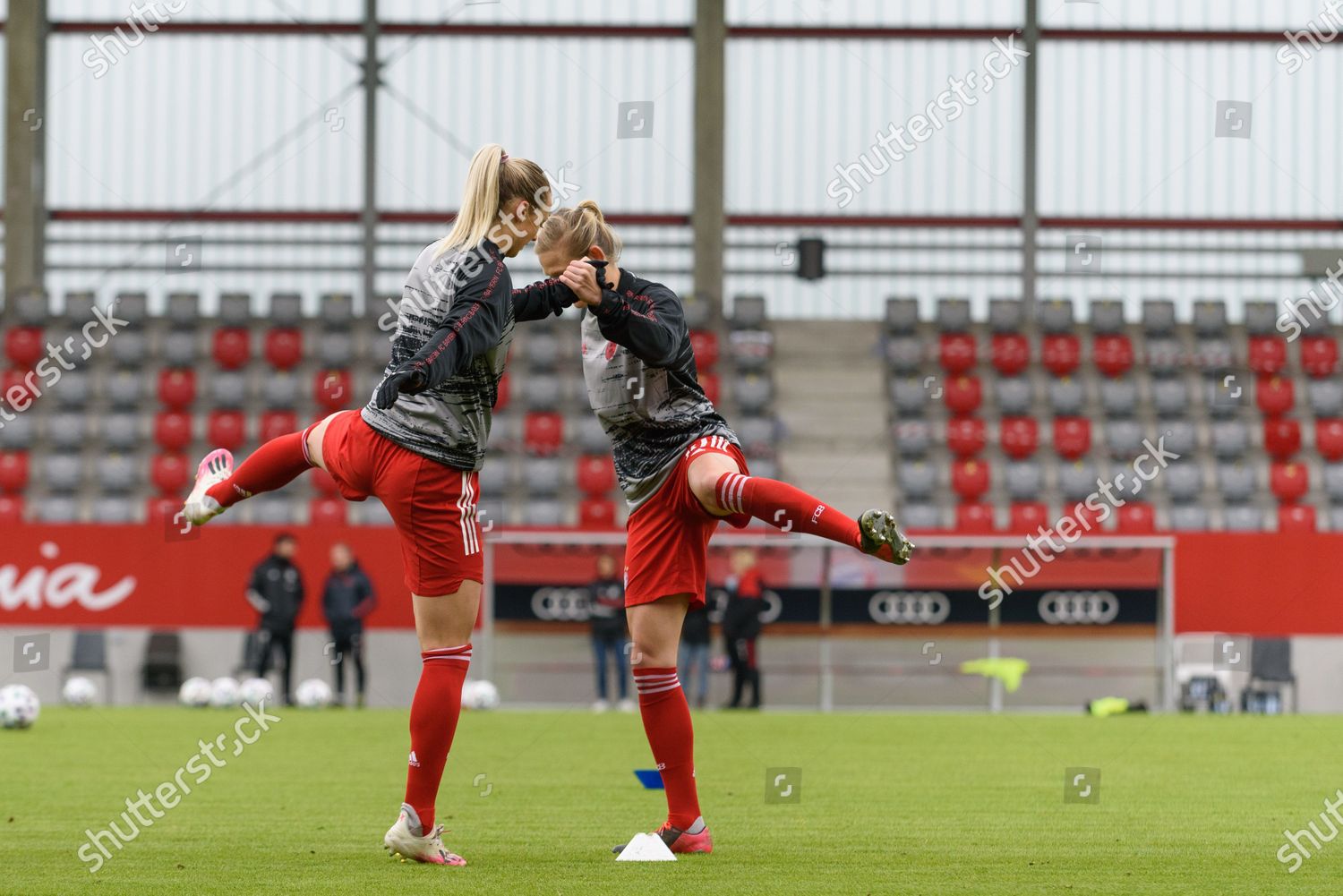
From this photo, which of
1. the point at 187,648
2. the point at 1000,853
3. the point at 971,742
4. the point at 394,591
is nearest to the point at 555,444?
the point at 394,591

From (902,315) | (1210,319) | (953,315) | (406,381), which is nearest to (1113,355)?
(1210,319)

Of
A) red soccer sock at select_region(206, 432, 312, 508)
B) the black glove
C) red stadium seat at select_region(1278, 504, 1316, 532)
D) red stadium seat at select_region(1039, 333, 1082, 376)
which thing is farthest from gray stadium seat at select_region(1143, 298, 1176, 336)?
the black glove

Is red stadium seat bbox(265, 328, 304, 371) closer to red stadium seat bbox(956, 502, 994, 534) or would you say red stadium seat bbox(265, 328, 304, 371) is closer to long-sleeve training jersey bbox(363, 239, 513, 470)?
red stadium seat bbox(956, 502, 994, 534)

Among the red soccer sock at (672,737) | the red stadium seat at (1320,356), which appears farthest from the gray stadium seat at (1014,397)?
the red soccer sock at (672,737)

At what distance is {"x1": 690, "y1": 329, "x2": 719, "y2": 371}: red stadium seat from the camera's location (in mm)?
21938

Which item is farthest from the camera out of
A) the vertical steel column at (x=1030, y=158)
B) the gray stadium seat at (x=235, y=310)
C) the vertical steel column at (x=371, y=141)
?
the vertical steel column at (x=1030, y=158)

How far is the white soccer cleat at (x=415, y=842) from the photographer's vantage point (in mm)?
5141

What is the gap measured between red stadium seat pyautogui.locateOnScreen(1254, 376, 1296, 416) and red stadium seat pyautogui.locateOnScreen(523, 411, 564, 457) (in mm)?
8577

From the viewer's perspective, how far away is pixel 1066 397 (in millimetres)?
22031

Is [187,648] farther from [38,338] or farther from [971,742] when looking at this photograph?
[971,742]

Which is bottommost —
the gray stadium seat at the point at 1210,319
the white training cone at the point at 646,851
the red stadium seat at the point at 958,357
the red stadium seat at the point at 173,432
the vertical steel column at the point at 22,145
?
the white training cone at the point at 646,851

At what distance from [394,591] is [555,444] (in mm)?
3458

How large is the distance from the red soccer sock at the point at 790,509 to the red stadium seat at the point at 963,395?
17.1m

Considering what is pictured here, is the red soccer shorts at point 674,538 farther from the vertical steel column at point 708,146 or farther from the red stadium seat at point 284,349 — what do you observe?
the vertical steel column at point 708,146
